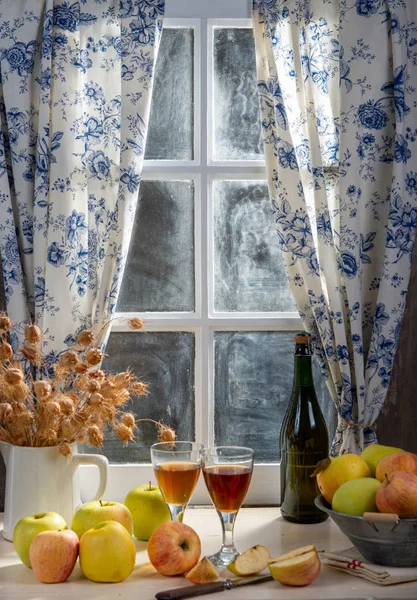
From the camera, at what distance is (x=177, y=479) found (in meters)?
1.48

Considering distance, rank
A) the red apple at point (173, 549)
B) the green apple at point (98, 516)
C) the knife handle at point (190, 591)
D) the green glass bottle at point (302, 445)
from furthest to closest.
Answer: the green glass bottle at point (302, 445) → the green apple at point (98, 516) → the red apple at point (173, 549) → the knife handle at point (190, 591)

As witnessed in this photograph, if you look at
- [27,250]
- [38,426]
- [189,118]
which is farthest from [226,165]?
[38,426]

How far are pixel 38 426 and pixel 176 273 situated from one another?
632 millimetres

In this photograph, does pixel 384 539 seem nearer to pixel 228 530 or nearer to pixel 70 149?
pixel 228 530

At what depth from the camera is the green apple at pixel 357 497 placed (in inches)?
55.6

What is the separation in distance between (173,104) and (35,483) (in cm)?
110

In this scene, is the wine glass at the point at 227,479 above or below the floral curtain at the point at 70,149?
below

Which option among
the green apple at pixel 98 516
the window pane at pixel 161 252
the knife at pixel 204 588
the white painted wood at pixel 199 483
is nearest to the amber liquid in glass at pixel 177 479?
the green apple at pixel 98 516

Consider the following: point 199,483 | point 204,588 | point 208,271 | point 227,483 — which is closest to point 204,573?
point 204,588

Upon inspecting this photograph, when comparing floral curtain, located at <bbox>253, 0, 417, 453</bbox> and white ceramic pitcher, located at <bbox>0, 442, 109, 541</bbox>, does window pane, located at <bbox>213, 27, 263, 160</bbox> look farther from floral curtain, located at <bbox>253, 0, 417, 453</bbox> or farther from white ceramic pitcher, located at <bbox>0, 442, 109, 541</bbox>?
white ceramic pitcher, located at <bbox>0, 442, 109, 541</bbox>

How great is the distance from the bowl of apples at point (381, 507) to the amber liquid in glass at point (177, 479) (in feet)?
0.92

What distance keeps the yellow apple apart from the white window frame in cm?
50

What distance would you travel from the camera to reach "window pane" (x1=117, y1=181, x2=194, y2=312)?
205 cm

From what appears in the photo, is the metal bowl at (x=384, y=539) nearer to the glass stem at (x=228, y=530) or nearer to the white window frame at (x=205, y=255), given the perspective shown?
the glass stem at (x=228, y=530)
